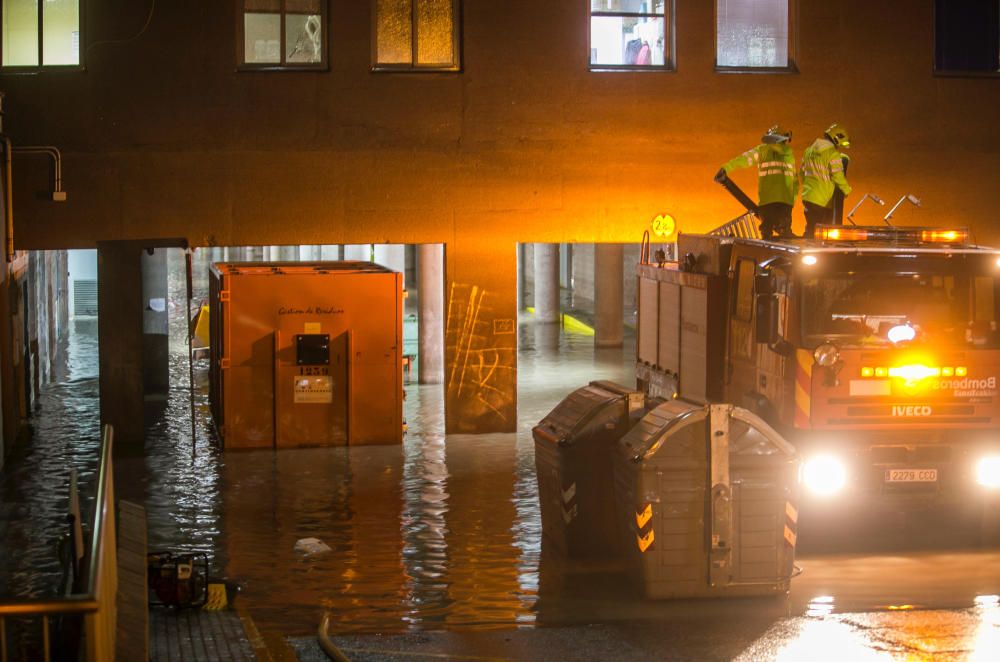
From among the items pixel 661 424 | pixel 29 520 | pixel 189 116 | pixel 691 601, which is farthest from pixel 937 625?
pixel 189 116

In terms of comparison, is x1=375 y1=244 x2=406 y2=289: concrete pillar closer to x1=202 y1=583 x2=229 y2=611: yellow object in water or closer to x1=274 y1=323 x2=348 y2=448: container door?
x1=274 y1=323 x2=348 y2=448: container door

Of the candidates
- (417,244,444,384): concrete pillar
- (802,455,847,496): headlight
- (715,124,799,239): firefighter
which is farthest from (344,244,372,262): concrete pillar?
(802,455,847,496): headlight

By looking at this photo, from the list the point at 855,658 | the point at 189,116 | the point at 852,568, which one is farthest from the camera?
the point at 189,116

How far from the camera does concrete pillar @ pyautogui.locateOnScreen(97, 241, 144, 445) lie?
1752cm

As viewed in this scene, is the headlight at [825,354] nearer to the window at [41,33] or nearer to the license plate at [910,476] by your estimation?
the license plate at [910,476]

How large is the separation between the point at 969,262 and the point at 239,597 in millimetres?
6620

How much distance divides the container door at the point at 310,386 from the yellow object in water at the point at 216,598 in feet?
23.3

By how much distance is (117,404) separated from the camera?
57.6 ft

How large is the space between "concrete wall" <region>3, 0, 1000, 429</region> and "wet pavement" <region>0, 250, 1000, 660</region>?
278 cm

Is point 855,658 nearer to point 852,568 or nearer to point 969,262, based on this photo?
point 852,568

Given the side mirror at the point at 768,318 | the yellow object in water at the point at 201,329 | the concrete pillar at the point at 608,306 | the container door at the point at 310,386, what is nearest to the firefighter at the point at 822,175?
the side mirror at the point at 768,318

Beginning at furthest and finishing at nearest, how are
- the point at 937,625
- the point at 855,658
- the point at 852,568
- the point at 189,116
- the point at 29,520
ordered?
the point at 189,116 → the point at 29,520 → the point at 852,568 → the point at 937,625 → the point at 855,658

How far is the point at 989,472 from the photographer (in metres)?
11.9

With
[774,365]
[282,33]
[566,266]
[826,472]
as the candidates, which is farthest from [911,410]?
[566,266]
